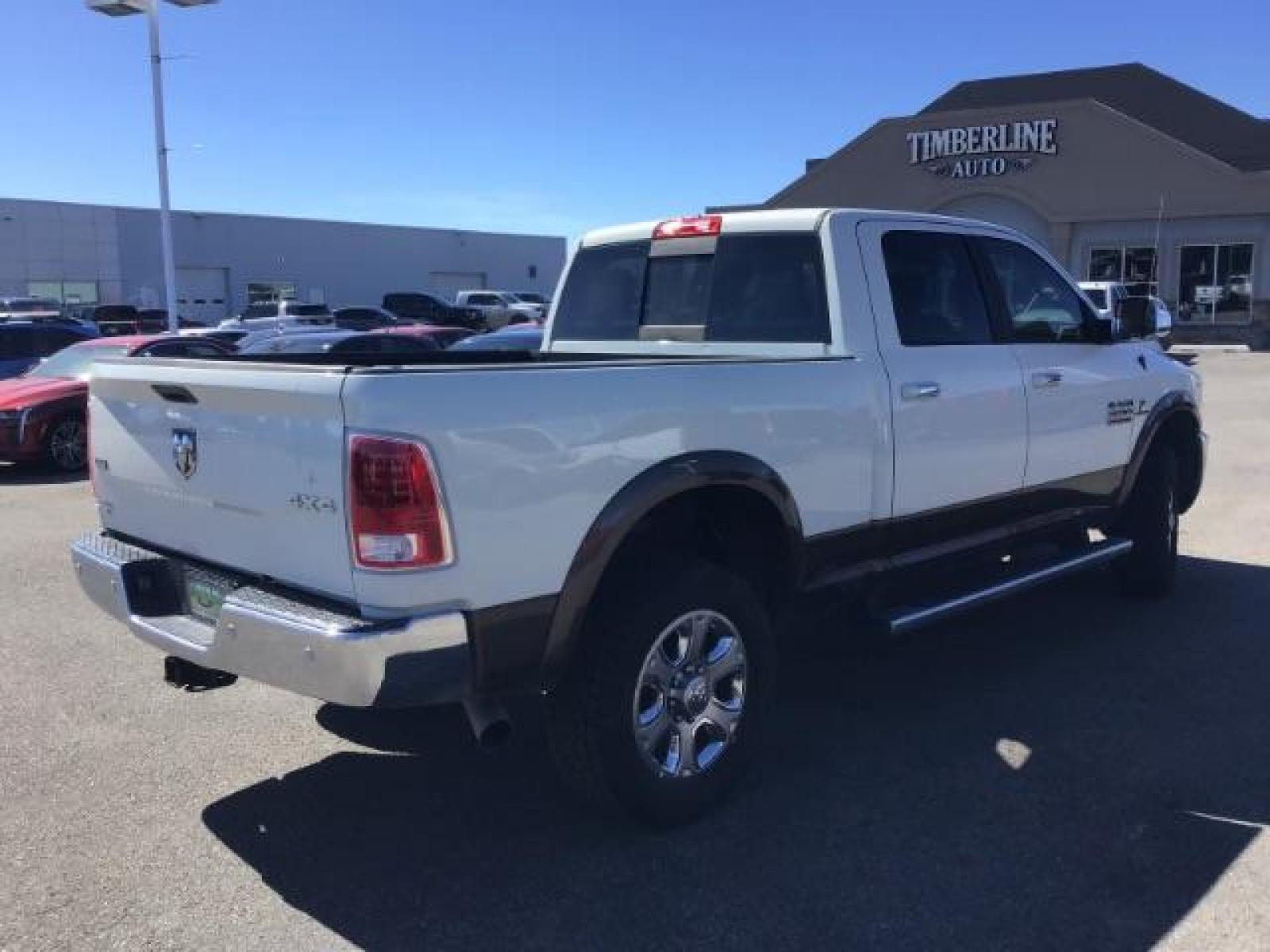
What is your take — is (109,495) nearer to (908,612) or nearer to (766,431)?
(766,431)

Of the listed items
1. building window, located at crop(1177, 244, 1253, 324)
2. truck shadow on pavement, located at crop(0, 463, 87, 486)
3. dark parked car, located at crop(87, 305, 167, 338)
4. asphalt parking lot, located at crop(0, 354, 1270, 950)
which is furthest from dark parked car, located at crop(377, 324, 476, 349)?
building window, located at crop(1177, 244, 1253, 324)

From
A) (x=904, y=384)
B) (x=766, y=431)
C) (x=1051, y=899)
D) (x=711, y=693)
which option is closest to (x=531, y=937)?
(x=711, y=693)

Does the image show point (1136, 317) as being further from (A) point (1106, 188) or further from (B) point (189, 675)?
(A) point (1106, 188)

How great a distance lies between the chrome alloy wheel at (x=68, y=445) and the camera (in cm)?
1232

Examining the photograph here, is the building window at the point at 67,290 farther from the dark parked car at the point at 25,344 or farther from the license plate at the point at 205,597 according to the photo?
the license plate at the point at 205,597

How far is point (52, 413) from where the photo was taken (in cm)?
1227

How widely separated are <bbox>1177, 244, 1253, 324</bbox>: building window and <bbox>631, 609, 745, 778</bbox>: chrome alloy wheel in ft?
107

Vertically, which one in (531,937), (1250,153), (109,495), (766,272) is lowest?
(531,937)

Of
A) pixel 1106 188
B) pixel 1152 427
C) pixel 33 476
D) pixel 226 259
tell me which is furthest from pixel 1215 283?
pixel 226 259

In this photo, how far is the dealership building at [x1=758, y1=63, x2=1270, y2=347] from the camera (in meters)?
31.5

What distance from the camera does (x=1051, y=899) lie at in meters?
3.33

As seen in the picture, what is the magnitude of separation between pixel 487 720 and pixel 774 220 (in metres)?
2.57

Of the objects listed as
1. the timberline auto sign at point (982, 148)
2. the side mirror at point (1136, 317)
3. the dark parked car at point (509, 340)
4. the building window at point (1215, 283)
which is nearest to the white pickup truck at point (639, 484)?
the side mirror at point (1136, 317)

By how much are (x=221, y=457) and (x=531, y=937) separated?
5.61 ft
